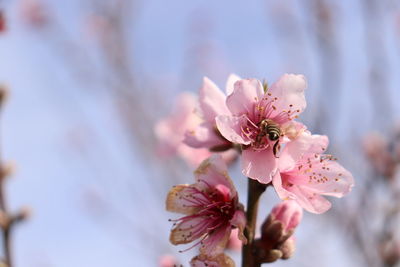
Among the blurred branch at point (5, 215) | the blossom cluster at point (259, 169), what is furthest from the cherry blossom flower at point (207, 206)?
the blurred branch at point (5, 215)

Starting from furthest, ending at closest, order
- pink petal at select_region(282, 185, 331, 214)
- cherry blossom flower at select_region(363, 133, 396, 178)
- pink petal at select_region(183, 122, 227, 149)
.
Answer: cherry blossom flower at select_region(363, 133, 396, 178) → pink petal at select_region(183, 122, 227, 149) → pink petal at select_region(282, 185, 331, 214)

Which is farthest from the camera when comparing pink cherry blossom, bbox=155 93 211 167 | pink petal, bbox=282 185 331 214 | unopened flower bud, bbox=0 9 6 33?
pink cherry blossom, bbox=155 93 211 167

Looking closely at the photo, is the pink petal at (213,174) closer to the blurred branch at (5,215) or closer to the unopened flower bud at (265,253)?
the unopened flower bud at (265,253)

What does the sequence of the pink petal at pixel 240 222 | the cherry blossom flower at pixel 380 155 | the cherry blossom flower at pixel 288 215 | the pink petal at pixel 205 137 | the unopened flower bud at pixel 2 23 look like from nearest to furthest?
the pink petal at pixel 240 222
the cherry blossom flower at pixel 288 215
the pink petal at pixel 205 137
the unopened flower bud at pixel 2 23
the cherry blossom flower at pixel 380 155

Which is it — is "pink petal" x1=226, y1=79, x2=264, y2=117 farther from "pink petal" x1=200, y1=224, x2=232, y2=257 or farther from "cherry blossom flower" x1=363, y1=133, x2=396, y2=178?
"cherry blossom flower" x1=363, y1=133, x2=396, y2=178

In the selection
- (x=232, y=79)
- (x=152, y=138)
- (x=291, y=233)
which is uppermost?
(x=152, y=138)

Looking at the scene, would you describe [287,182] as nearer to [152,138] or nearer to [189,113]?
[189,113]

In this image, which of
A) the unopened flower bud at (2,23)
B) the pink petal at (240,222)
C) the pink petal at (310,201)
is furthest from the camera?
the unopened flower bud at (2,23)

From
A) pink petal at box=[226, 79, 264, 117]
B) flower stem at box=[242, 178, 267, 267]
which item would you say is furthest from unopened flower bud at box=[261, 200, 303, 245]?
pink petal at box=[226, 79, 264, 117]

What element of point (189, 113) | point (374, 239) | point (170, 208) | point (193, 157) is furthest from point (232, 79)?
point (374, 239)
